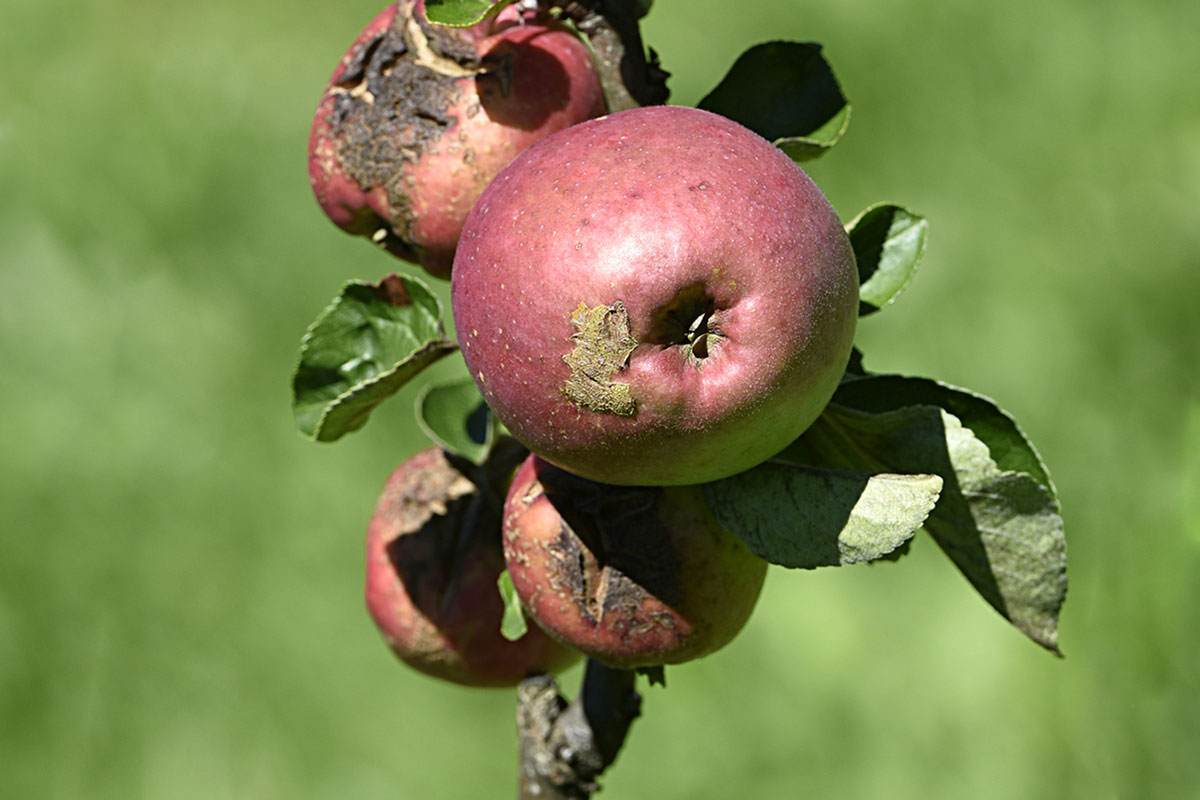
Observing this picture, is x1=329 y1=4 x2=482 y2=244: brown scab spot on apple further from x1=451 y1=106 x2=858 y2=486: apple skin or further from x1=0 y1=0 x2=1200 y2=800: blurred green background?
x1=0 y1=0 x2=1200 y2=800: blurred green background

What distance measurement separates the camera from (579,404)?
66 centimetres

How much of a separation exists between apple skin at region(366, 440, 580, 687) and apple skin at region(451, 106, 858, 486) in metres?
0.33

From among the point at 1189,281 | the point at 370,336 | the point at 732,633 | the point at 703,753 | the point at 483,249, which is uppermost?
the point at 483,249

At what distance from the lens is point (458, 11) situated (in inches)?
30.1

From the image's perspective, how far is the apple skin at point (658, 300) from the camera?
25.7 inches

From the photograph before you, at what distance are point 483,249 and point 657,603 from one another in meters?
0.26

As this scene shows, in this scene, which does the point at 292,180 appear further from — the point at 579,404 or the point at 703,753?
the point at 579,404

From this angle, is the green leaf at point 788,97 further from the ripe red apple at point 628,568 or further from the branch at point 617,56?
the ripe red apple at point 628,568

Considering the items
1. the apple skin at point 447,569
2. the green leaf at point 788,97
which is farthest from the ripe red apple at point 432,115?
the apple skin at point 447,569

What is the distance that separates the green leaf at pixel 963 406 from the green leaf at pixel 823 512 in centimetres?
9

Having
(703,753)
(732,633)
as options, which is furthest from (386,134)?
(703,753)

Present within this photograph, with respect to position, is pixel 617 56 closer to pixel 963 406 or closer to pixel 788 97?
pixel 788 97

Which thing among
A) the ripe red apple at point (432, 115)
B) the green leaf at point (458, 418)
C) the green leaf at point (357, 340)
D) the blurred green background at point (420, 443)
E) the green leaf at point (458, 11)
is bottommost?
the blurred green background at point (420, 443)

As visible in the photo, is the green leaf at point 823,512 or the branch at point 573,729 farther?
the branch at point 573,729
